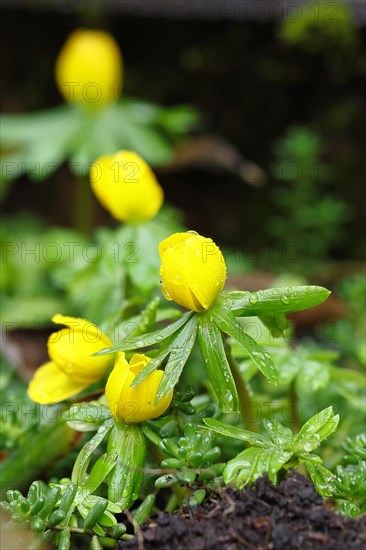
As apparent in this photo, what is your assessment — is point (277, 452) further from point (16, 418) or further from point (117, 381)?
point (16, 418)

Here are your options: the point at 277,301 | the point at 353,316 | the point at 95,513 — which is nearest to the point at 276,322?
the point at 277,301

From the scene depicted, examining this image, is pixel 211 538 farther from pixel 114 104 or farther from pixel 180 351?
pixel 114 104

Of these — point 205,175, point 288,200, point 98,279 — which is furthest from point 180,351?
point 205,175

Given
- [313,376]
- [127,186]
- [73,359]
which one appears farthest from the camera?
[127,186]

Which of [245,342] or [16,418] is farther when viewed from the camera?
[16,418]

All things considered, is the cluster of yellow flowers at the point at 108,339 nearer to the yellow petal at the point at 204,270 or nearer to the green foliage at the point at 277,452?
the yellow petal at the point at 204,270

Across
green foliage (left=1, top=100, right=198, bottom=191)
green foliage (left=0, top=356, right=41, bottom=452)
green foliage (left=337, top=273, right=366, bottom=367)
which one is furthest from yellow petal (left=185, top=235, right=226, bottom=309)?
green foliage (left=1, top=100, right=198, bottom=191)
